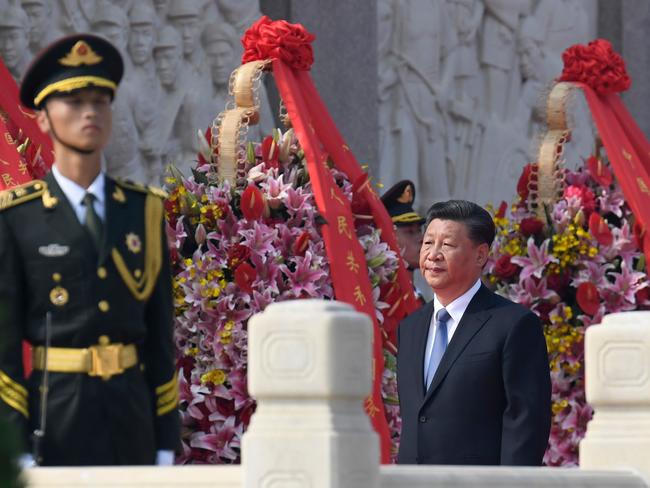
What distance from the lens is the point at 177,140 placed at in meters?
10.3

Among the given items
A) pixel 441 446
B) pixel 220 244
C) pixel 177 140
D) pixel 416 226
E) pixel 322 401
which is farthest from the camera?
pixel 177 140

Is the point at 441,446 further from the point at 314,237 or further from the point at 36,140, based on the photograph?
the point at 36,140

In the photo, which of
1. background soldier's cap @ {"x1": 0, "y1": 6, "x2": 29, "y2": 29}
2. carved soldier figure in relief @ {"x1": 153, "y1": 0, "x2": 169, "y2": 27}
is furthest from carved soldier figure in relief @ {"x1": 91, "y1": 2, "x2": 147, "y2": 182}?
background soldier's cap @ {"x1": 0, "y1": 6, "x2": 29, "y2": 29}

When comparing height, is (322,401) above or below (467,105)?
below

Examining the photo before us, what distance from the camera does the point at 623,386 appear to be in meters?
5.29

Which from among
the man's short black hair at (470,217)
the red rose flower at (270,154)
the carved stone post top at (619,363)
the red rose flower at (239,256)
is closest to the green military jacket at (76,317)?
the carved stone post top at (619,363)

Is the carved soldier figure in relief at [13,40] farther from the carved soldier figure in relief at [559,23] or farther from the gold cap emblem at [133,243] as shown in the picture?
the carved soldier figure in relief at [559,23]

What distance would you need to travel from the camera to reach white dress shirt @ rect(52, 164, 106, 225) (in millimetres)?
4641

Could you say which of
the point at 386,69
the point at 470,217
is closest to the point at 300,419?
the point at 470,217

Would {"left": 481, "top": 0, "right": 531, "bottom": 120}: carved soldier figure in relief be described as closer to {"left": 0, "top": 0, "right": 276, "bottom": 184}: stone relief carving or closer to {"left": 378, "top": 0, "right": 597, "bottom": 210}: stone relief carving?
{"left": 378, "top": 0, "right": 597, "bottom": 210}: stone relief carving

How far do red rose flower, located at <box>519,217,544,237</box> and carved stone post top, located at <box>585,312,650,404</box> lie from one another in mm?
3215

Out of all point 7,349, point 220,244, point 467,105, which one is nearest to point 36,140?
point 220,244

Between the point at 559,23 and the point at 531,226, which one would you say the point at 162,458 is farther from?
the point at 559,23

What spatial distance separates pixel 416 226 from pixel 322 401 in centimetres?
460
